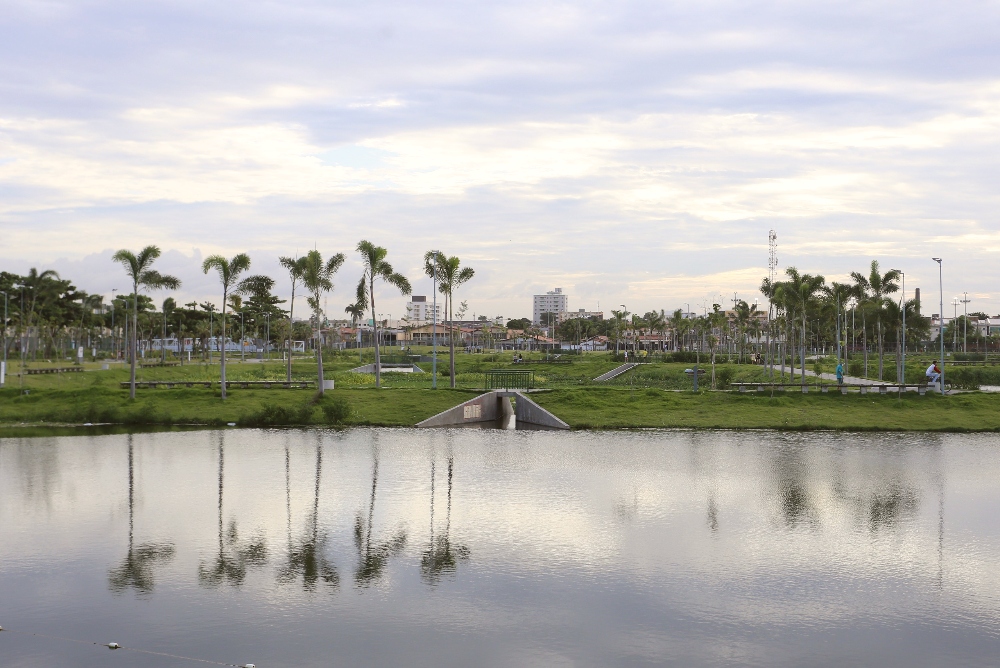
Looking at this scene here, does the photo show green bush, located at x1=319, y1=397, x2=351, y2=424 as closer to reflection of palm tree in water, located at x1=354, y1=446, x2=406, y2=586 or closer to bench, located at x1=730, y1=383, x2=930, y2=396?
reflection of palm tree in water, located at x1=354, y1=446, x2=406, y2=586

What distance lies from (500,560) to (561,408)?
3132 cm

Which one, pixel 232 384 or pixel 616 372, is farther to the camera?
pixel 616 372

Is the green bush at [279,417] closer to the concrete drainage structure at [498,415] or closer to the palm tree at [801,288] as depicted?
the concrete drainage structure at [498,415]

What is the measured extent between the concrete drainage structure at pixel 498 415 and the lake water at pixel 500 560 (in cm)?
1302

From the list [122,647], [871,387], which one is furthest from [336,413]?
[871,387]

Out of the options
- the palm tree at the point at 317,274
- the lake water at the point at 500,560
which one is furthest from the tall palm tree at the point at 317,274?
the lake water at the point at 500,560

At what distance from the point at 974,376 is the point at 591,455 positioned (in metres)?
52.8

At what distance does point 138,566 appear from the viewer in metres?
19.4

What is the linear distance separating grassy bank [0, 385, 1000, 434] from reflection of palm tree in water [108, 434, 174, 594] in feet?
84.9

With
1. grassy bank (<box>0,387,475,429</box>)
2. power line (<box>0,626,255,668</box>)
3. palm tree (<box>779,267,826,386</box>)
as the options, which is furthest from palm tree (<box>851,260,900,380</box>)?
power line (<box>0,626,255,668</box>)

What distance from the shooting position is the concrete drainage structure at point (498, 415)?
48375mm

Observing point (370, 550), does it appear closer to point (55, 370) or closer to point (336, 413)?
point (336, 413)

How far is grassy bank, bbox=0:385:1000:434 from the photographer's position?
1838 inches

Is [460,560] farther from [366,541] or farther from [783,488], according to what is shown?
Answer: [783,488]
